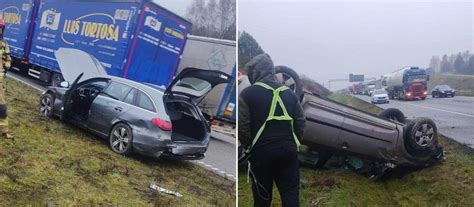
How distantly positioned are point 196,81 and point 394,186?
142 cm

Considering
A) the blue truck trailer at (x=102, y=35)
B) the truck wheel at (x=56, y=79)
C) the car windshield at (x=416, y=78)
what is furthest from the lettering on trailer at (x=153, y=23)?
the car windshield at (x=416, y=78)

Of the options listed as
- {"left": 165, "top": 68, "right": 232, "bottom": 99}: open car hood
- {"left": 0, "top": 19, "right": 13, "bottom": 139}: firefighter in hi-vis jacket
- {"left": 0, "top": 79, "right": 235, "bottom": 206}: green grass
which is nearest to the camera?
{"left": 0, "top": 79, "right": 235, "bottom": 206}: green grass

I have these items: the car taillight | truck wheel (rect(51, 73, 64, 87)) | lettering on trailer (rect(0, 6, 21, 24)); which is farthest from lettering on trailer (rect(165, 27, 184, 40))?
lettering on trailer (rect(0, 6, 21, 24))

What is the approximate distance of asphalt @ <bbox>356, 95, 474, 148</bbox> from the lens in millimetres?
3086

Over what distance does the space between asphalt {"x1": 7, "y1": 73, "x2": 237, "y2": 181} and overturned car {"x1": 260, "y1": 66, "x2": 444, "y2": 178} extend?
17.8 inches

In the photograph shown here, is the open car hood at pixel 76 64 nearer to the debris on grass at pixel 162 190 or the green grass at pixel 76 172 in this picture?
the green grass at pixel 76 172

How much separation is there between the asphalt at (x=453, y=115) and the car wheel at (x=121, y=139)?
5.62 ft

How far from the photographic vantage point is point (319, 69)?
10.4 feet

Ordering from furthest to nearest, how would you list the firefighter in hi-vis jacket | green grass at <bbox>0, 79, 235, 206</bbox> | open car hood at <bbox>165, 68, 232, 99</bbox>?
open car hood at <bbox>165, 68, 232, 99</bbox> → the firefighter in hi-vis jacket → green grass at <bbox>0, 79, 235, 206</bbox>

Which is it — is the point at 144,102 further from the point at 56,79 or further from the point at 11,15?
the point at 11,15

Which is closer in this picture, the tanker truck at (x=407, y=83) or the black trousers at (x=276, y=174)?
the black trousers at (x=276, y=174)

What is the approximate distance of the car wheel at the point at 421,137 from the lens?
3107mm

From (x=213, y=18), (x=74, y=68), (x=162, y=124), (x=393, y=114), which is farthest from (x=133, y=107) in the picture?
(x=393, y=114)

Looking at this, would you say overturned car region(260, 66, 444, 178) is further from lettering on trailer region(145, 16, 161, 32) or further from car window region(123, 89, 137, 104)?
car window region(123, 89, 137, 104)
